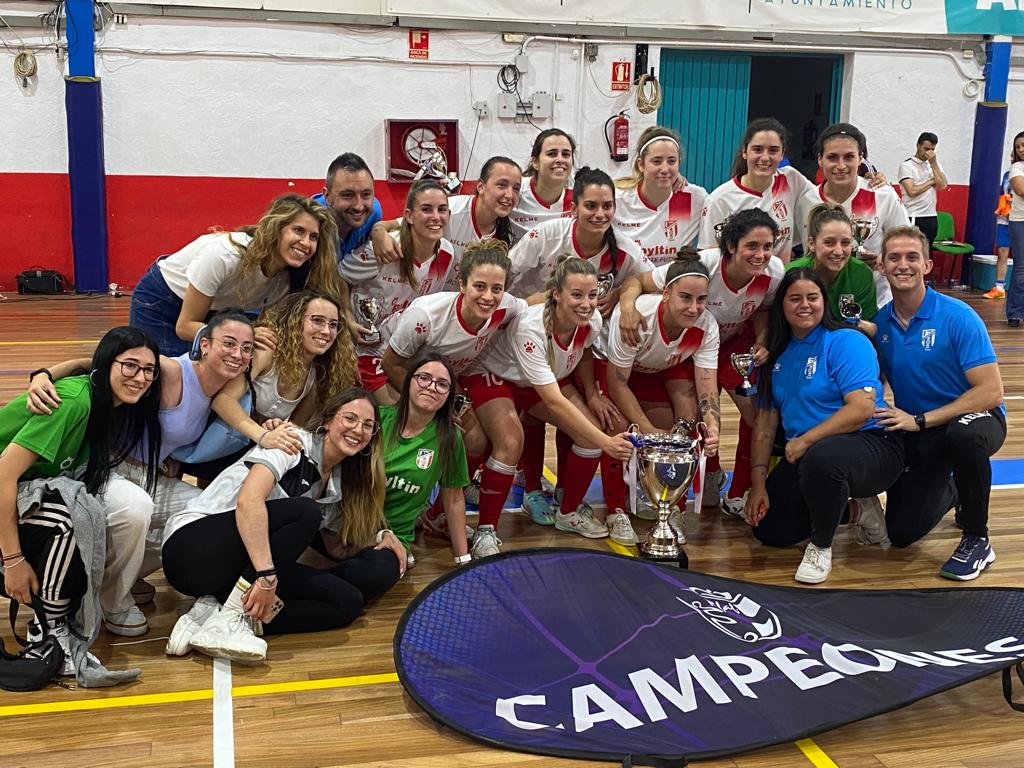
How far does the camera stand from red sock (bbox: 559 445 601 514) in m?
4.98

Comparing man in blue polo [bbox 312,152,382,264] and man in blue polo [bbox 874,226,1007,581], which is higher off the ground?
man in blue polo [bbox 312,152,382,264]

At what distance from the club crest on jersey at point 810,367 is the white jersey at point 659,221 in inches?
43.7

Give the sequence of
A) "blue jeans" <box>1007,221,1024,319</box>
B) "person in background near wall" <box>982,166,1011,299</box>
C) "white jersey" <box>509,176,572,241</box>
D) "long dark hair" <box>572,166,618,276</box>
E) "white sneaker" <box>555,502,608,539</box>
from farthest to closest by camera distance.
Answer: "person in background near wall" <box>982,166,1011,299</box>, "blue jeans" <box>1007,221,1024,319</box>, "white jersey" <box>509,176,572,241</box>, "white sneaker" <box>555,502,608,539</box>, "long dark hair" <box>572,166,618,276</box>

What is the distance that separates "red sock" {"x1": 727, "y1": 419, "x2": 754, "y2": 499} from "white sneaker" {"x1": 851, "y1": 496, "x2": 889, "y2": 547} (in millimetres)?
615

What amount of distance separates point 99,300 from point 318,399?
7844 mm

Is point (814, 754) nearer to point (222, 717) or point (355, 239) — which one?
point (222, 717)

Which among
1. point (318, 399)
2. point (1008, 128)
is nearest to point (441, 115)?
point (1008, 128)

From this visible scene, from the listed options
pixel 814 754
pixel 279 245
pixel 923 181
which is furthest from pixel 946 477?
pixel 923 181

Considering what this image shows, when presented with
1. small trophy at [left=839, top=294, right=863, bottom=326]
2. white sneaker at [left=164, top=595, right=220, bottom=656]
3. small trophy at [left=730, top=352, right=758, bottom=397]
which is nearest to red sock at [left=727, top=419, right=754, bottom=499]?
small trophy at [left=730, top=352, right=758, bottom=397]

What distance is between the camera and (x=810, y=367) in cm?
475

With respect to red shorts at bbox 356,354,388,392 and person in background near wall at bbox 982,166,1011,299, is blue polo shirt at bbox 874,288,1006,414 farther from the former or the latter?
person in background near wall at bbox 982,166,1011,299

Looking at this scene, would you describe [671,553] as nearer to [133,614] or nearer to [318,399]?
[318,399]

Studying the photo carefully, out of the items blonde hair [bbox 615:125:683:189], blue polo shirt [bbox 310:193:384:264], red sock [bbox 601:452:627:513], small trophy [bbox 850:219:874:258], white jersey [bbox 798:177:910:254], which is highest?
blonde hair [bbox 615:125:683:189]

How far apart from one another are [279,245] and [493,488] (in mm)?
1437
